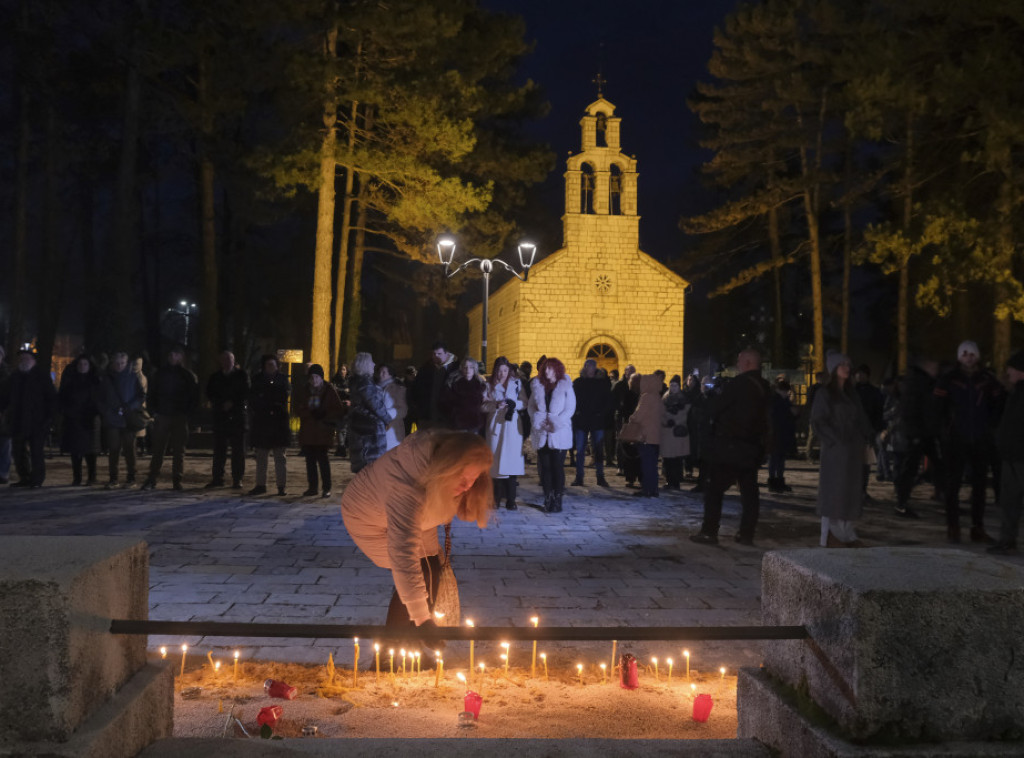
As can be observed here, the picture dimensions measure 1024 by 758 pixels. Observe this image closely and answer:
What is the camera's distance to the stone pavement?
16.8 ft

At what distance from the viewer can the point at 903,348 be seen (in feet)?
90.1

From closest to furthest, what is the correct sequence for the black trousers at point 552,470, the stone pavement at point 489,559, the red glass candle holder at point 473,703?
the red glass candle holder at point 473,703 < the stone pavement at point 489,559 < the black trousers at point 552,470

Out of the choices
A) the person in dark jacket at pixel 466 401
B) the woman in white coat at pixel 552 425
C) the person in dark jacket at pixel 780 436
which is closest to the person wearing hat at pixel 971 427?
the person in dark jacket at pixel 780 436

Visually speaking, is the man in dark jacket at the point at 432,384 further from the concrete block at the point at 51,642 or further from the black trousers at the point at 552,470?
the concrete block at the point at 51,642

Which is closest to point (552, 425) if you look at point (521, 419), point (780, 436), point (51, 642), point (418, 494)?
point (521, 419)

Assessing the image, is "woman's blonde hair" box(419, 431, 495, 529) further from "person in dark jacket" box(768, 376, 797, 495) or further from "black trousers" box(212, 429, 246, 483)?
"person in dark jacket" box(768, 376, 797, 495)

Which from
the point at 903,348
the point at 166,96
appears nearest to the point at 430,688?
the point at 166,96

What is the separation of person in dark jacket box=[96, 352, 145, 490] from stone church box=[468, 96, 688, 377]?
24.9 metres

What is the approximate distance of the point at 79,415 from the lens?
37.2 feet

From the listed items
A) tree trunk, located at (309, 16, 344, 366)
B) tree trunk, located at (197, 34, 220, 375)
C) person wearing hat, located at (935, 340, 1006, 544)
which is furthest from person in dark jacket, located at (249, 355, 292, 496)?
tree trunk, located at (197, 34, 220, 375)

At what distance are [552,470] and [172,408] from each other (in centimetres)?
502

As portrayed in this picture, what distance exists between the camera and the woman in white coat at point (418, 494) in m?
3.62

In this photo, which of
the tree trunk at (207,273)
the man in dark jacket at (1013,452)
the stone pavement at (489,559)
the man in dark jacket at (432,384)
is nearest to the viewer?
the stone pavement at (489,559)

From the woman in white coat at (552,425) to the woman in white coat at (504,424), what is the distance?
0.27 meters
